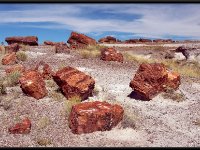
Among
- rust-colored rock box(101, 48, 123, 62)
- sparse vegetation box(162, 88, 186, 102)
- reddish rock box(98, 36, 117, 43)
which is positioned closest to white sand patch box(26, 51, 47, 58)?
rust-colored rock box(101, 48, 123, 62)

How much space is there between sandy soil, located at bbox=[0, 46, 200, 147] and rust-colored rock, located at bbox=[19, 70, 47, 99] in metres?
0.26

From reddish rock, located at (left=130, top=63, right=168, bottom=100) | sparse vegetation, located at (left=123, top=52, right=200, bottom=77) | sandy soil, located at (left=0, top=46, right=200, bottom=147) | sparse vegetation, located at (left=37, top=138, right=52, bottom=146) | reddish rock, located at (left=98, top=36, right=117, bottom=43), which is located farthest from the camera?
reddish rock, located at (left=98, top=36, right=117, bottom=43)

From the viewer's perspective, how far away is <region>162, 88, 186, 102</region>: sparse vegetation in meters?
20.7

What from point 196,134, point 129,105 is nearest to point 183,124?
point 196,134

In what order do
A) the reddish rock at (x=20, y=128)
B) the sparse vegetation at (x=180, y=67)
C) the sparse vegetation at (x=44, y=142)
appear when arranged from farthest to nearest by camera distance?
the sparse vegetation at (x=180, y=67)
the reddish rock at (x=20, y=128)
the sparse vegetation at (x=44, y=142)

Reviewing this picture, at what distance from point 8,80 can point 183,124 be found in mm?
8227

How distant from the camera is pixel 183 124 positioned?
58.0ft

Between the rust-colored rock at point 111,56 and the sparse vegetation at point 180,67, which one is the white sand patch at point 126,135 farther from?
the rust-colored rock at point 111,56

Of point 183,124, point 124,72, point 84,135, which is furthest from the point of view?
point 124,72

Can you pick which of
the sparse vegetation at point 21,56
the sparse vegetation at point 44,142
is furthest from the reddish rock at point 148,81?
the sparse vegetation at point 21,56

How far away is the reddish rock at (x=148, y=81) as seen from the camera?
20203 millimetres

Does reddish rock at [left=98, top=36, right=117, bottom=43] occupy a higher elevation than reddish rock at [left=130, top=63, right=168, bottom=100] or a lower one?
lower

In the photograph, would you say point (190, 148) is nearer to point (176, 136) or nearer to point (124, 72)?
point (176, 136)

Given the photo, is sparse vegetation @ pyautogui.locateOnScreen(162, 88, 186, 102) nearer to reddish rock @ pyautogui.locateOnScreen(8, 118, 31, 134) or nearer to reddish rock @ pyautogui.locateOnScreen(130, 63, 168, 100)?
reddish rock @ pyautogui.locateOnScreen(130, 63, 168, 100)
